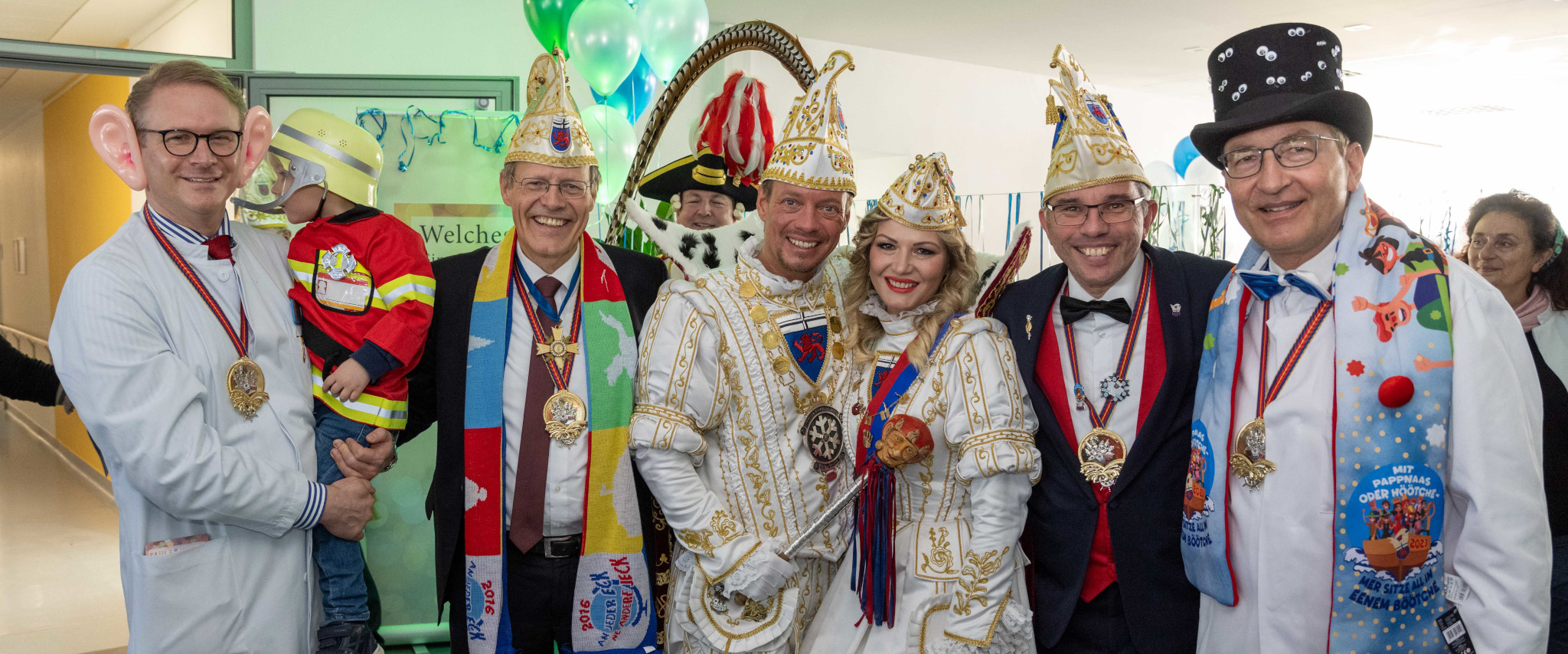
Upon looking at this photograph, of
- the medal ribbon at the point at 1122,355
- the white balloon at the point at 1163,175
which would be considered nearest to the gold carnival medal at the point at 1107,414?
the medal ribbon at the point at 1122,355

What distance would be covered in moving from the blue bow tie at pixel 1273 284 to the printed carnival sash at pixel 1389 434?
0.04 metres

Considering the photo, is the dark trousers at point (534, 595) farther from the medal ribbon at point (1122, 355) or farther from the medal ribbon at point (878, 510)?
the medal ribbon at point (1122, 355)

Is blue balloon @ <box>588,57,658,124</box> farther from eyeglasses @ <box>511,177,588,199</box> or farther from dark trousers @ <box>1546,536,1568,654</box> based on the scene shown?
dark trousers @ <box>1546,536,1568,654</box>

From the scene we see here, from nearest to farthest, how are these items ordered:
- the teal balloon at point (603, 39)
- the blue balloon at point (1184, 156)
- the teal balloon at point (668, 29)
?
the teal balloon at point (603, 39) < the teal balloon at point (668, 29) < the blue balloon at point (1184, 156)

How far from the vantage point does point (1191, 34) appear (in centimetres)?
891

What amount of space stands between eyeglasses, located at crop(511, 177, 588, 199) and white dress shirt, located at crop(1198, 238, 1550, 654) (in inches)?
64.3

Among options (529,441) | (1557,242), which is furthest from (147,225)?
(1557,242)

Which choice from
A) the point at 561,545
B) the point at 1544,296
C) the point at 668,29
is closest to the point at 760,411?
the point at 561,545

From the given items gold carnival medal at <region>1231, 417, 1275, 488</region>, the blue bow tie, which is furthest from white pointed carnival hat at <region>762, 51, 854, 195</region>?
gold carnival medal at <region>1231, 417, 1275, 488</region>

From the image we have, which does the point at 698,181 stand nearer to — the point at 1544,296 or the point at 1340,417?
the point at 1340,417

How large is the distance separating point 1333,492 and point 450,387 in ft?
6.54

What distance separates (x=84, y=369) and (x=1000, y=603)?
1.90m

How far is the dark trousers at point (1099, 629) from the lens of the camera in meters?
2.16

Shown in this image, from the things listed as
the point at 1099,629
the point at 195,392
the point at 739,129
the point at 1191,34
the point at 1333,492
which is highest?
the point at 1191,34
